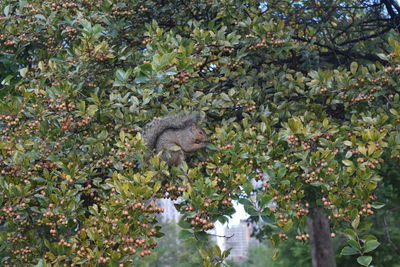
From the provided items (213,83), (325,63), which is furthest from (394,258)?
(213,83)

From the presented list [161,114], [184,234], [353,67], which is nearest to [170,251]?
[161,114]

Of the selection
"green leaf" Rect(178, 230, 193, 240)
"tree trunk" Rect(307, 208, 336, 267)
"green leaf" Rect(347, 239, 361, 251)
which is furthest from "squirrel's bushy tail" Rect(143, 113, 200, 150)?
"tree trunk" Rect(307, 208, 336, 267)

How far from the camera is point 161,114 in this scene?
448 centimetres

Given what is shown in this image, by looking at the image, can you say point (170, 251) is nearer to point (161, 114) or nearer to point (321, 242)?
point (321, 242)

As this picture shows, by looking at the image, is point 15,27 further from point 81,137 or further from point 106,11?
point 81,137

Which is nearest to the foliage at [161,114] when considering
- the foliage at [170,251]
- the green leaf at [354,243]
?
the green leaf at [354,243]

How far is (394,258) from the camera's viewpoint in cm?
1005

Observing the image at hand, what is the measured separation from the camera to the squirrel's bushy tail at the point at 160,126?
13.6 ft

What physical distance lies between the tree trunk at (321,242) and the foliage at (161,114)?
489cm

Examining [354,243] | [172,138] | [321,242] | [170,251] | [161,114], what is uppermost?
[170,251]

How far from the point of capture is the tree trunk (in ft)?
31.2

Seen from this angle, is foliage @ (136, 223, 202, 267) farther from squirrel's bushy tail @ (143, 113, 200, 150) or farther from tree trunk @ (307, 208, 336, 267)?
squirrel's bushy tail @ (143, 113, 200, 150)

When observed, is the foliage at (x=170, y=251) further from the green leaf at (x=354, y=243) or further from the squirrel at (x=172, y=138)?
the green leaf at (x=354, y=243)

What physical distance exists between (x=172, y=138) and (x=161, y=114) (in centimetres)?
39
